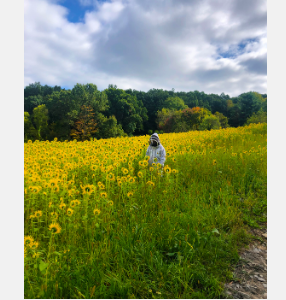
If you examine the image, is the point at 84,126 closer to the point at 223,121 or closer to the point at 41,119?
the point at 41,119

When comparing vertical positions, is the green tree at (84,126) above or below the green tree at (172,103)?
below

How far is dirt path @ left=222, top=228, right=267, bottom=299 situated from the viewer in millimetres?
2156

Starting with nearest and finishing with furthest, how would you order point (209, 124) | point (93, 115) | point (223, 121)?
point (93, 115), point (209, 124), point (223, 121)

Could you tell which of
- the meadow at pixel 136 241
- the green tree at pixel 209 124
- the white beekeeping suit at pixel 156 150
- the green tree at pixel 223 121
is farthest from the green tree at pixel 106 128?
the meadow at pixel 136 241

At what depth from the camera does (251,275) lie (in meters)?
2.42

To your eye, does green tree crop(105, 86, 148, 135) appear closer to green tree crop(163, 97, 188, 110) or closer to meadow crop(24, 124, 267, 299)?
green tree crop(163, 97, 188, 110)

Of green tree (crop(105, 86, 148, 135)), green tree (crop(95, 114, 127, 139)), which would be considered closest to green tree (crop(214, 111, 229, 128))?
green tree (crop(105, 86, 148, 135))

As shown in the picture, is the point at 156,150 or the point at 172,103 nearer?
the point at 156,150

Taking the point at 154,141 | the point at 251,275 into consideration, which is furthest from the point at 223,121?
the point at 251,275

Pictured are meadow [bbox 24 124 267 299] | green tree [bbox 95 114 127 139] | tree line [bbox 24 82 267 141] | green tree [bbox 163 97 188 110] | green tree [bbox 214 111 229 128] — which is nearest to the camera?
meadow [bbox 24 124 267 299]

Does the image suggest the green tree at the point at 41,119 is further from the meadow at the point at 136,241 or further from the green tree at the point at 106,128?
the meadow at the point at 136,241

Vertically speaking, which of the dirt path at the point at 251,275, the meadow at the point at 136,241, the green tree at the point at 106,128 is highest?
the green tree at the point at 106,128

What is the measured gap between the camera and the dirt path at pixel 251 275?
216 cm

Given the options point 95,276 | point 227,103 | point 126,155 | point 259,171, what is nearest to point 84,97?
point 126,155
